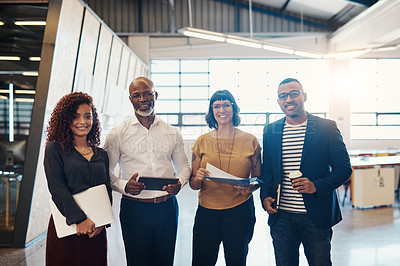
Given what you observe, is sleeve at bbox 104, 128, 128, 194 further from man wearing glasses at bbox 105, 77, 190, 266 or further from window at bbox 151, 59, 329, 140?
window at bbox 151, 59, 329, 140

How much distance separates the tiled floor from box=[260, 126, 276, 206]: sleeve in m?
1.63

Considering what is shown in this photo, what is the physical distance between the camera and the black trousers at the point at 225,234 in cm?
204

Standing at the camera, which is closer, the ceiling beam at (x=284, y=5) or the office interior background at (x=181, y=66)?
the office interior background at (x=181, y=66)

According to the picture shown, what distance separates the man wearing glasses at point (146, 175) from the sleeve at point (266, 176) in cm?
54

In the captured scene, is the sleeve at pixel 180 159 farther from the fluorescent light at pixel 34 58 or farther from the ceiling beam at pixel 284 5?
the ceiling beam at pixel 284 5

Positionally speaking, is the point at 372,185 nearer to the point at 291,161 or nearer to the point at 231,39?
the point at 231,39

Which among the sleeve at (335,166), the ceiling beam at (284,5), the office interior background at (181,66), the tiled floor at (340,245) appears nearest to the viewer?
the sleeve at (335,166)

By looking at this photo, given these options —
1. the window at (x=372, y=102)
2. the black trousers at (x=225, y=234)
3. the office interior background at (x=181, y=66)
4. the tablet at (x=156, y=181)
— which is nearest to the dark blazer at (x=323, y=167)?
the black trousers at (x=225, y=234)

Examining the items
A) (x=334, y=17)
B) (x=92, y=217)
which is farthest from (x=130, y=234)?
(x=334, y=17)

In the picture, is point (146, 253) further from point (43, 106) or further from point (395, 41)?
point (395, 41)

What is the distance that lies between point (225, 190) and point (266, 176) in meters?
0.30

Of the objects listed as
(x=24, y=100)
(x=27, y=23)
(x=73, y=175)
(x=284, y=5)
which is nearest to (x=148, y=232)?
(x=73, y=175)

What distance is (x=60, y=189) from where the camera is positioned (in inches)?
68.2

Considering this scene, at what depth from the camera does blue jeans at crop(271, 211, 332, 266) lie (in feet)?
6.33
